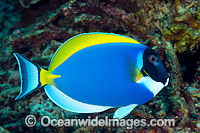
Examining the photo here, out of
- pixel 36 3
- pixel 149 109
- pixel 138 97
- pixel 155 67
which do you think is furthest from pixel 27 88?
pixel 36 3

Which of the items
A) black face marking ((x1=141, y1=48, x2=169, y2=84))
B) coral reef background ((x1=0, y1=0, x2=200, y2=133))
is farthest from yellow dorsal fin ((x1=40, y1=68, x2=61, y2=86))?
coral reef background ((x1=0, y1=0, x2=200, y2=133))

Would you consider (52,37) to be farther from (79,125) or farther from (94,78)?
(94,78)

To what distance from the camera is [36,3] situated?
4.51 meters

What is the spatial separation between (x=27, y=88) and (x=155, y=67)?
961 millimetres

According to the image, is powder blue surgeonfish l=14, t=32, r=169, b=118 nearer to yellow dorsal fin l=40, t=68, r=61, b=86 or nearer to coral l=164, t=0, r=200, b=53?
yellow dorsal fin l=40, t=68, r=61, b=86

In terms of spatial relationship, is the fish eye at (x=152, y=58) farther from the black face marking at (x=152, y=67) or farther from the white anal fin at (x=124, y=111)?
the white anal fin at (x=124, y=111)

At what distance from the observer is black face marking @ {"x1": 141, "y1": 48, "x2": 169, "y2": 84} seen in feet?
3.99

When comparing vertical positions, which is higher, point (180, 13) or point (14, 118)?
point (180, 13)

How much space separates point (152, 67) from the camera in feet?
4.00

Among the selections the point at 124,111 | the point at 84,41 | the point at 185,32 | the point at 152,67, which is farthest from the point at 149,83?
the point at 185,32

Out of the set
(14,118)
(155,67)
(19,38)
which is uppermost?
(155,67)

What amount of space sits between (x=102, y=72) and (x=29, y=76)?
0.55 meters

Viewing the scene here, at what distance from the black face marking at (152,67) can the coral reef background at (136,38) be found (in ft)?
3.32

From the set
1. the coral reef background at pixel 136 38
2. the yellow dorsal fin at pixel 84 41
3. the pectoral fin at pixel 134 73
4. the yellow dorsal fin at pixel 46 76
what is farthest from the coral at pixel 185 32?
the yellow dorsal fin at pixel 46 76
